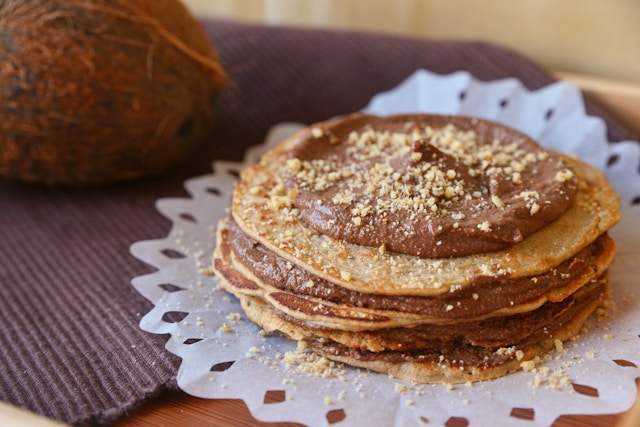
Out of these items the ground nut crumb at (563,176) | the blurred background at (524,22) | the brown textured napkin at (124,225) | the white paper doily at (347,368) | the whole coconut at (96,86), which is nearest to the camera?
the white paper doily at (347,368)

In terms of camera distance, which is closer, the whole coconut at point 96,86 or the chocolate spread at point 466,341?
the chocolate spread at point 466,341

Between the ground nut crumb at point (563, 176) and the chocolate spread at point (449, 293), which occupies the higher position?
the ground nut crumb at point (563, 176)

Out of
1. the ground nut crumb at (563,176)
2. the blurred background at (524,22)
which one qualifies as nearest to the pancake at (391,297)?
the ground nut crumb at (563,176)

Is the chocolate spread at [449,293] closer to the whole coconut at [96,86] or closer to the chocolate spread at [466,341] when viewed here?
the chocolate spread at [466,341]

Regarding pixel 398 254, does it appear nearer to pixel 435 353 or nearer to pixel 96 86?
pixel 435 353

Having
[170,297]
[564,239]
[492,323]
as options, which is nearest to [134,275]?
[170,297]

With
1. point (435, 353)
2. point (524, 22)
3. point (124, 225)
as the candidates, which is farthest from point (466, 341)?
point (524, 22)

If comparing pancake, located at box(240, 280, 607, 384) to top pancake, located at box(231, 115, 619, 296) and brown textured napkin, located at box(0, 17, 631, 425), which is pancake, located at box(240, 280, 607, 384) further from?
brown textured napkin, located at box(0, 17, 631, 425)
